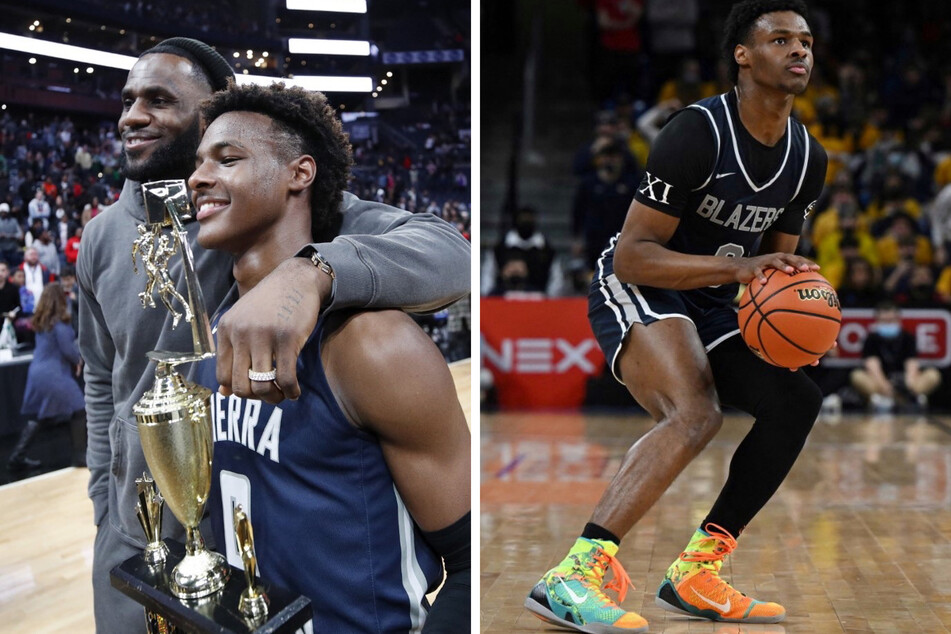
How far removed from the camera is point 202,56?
1.66 m

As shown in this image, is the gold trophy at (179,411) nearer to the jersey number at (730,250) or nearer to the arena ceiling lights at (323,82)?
the arena ceiling lights at (323,82)

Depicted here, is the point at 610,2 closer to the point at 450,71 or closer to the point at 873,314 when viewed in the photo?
the point at 873,314

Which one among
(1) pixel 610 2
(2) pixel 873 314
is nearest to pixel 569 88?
(1) pixel 610 2

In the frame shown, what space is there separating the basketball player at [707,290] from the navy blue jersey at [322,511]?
105 centimetres

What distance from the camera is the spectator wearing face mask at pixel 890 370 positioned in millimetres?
5145

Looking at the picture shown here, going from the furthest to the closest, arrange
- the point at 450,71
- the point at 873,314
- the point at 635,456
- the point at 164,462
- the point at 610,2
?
the point at 610,2 → the point at 873,314 → the point at 635,456 → the point at 450,71 → the point at 164,462

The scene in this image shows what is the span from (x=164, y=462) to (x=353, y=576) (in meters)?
0.38

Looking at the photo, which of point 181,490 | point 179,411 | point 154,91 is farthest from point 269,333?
point 154,91

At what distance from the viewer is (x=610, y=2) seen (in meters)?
8.30

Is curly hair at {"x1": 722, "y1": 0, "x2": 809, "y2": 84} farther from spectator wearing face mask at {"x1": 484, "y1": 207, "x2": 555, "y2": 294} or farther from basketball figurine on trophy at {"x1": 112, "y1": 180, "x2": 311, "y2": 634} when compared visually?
spectator wearing face mask at {"x1": 484, "y1": 207, "x2": 555, "y2": 294}

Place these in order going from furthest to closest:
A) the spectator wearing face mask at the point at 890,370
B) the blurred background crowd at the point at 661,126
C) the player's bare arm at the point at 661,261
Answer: the spectator wearing face mask at the point at 890,370, the blurred background crowd at the point at 661,126, the player's bare arm at the point at 661,261

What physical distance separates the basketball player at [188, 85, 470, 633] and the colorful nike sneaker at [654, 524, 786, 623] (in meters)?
1.27

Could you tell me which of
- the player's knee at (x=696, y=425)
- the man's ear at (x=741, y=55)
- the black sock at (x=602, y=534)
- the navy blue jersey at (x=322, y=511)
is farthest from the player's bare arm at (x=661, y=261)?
the navy blue jersey at (x=322, y=511)

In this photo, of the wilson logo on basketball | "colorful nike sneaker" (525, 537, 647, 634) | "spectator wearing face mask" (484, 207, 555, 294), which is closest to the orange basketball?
the wilson logo on basketball
